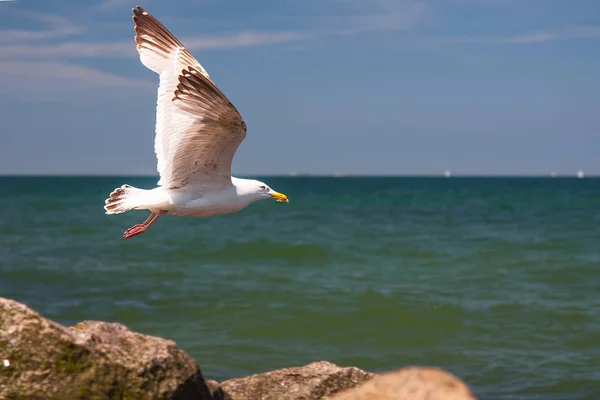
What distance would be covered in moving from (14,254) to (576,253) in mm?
13714

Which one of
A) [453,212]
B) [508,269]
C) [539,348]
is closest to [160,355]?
[539,348]

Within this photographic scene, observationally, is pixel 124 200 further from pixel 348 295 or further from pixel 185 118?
pixel 348 295

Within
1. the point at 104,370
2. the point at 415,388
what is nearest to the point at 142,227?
the point at 104,370

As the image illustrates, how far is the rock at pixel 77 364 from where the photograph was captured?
4.00m

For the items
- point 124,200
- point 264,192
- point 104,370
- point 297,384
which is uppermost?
point 264,192

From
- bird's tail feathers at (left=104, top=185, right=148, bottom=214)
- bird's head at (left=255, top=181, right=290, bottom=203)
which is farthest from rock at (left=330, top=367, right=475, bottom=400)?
bird's head at (left=255, top=181, right=290, bottom=203)

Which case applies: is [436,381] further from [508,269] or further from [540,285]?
[508,269]

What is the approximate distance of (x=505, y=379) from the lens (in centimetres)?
866

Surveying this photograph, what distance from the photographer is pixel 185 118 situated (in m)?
7.05

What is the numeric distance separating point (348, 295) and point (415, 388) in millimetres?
10155

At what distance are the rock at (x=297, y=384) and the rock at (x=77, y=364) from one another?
885mm

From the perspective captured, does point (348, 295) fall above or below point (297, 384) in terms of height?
below

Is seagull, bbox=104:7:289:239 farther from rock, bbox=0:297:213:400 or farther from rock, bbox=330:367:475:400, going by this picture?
rock, bbox=330:367:475:400

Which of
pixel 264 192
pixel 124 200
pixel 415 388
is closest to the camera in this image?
pixel 415 388
